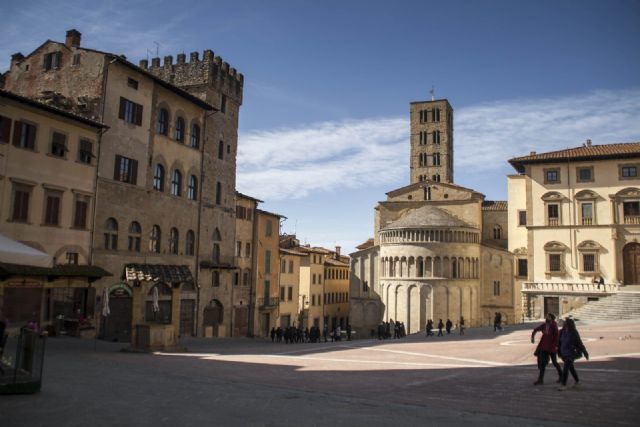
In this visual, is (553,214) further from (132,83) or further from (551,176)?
(132,83)

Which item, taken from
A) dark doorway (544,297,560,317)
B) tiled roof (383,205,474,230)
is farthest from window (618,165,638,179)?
tiled roof (383,205,474,230)

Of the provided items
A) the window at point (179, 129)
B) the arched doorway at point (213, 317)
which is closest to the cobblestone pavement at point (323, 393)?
the arched doorway at point (213, 317)

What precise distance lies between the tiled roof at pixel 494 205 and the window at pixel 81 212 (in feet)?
181

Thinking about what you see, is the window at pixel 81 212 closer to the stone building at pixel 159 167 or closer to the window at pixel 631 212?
the stone building at pixel 159 167

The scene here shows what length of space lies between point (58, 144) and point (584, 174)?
42.0 m

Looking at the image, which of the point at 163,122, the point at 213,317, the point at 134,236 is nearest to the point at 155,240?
the point at 134,236

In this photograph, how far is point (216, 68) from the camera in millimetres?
41469

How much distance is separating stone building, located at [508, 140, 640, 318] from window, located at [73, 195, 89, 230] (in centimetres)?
3591

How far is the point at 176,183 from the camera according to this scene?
118ft

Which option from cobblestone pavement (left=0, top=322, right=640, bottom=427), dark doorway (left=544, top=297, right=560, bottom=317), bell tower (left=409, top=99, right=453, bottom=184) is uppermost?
bell tower (left=409, top=99, right=453, bottom=184)

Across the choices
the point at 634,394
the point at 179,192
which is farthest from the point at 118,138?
the point at 634,394

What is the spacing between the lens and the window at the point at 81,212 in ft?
89.6

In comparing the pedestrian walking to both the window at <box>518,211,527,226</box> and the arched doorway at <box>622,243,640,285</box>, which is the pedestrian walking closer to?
the arched doorway at <box>622,243,640,285</box>

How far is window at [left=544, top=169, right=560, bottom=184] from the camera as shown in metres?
48.2
